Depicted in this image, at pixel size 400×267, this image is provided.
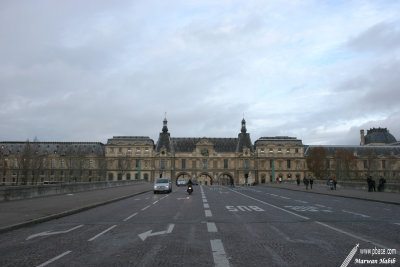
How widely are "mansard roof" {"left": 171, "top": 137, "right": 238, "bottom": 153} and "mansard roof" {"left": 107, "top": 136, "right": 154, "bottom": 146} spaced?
8.94 m

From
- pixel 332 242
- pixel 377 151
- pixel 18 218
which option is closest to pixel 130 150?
pixel 377 151

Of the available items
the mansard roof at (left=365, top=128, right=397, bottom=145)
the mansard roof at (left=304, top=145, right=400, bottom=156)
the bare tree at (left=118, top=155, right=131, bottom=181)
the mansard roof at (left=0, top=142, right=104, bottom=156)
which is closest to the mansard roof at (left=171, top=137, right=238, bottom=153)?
the bare tree at (left=118, top=155, right=131, bottom=181)

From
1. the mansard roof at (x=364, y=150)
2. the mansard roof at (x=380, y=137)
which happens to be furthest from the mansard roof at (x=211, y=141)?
the mansard roof at (x=380, y=137)

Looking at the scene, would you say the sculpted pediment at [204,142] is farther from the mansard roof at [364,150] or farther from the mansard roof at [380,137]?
the mansard roof at [380,137]

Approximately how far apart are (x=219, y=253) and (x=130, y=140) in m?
106

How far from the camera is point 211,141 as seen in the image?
115 meters

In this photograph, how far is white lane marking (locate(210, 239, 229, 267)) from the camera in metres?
7.34

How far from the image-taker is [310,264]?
283 inches

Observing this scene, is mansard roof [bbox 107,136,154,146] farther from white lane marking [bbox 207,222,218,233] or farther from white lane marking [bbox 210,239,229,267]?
white lane marking [bbox 210,239,229,267]

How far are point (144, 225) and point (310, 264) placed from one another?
7419mm

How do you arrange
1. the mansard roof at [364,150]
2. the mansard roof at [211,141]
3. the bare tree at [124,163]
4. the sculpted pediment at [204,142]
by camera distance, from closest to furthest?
the bare tree at [124,163] → the mansard roof at [364,150] → the sculpted pediment at [204,142] → the mansard roof at [211,141]

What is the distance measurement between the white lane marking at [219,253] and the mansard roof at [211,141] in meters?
104

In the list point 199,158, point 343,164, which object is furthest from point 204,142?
point 343,164

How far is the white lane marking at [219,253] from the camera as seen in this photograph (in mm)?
7340
